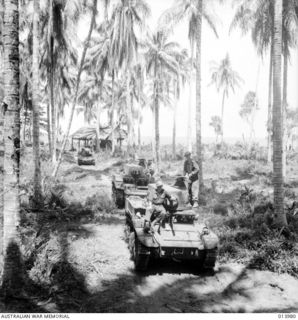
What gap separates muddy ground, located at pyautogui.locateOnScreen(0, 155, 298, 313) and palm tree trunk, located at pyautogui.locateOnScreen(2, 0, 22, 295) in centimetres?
87

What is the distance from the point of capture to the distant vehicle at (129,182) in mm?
13781

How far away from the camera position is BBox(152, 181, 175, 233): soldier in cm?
833

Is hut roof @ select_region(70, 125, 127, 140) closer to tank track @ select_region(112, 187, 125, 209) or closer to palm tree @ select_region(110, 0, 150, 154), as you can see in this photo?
palm tree @ select_region(110, 0, 150, 154)

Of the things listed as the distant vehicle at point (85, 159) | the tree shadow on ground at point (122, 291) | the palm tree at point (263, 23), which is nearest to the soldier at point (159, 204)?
the tree shadow on ground at point (122, 291)

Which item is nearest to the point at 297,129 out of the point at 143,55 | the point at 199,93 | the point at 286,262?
the point at 143,55

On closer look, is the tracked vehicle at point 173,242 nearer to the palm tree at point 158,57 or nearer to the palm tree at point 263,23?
the palm tree at point 263,23

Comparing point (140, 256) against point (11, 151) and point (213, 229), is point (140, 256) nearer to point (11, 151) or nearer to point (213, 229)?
point (11, 151)

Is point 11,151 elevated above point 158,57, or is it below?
below

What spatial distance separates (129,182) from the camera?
1477 centimetres

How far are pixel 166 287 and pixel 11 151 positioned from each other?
4.32m

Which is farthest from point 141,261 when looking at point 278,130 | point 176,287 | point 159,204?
point 278,130

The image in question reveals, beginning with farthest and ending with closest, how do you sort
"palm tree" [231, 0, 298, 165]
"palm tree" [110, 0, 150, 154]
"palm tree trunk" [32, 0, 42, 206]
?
"palm tree" [110, 0, 150, 154] < "palm tree" [231, 0, 298, 165] < "palm tree trunk" [32, 0, 42, 206]

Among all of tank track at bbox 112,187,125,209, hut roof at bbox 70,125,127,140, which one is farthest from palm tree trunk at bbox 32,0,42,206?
hut roof at bbox 70,125,127,140

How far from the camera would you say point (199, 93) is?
1548 cm
